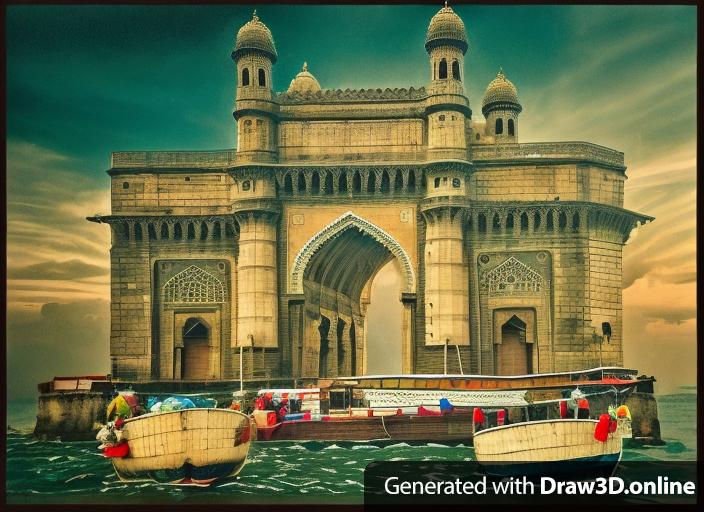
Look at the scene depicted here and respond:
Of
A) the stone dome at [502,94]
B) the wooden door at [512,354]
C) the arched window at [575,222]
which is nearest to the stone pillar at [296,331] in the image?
the wooden door at [512,354]

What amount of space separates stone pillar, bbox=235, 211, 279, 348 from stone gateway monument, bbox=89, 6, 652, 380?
0.13ft

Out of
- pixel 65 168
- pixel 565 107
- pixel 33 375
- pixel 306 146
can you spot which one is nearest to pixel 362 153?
pixel 306 146

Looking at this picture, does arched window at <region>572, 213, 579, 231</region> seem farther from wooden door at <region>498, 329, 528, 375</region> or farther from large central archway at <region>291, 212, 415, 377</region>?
large central archway at <region>291, 212, 415, 377</region>

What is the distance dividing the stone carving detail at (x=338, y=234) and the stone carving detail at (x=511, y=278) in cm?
160

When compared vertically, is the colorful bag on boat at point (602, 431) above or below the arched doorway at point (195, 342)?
below

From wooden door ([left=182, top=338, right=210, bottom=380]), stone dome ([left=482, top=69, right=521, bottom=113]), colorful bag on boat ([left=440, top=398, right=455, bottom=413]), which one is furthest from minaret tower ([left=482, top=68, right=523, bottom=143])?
wooden door ([left=182, top=338, right=210, bottom=380])

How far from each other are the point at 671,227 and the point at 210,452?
898 cm

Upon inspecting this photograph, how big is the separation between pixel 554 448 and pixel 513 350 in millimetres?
6129

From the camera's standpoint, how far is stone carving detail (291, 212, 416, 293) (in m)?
24.2

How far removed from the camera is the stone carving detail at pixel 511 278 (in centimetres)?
2397

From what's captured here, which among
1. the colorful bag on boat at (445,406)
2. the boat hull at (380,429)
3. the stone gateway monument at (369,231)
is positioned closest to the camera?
the boat hull at (380,429)

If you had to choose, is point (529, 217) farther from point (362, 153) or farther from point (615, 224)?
point (362, 153)

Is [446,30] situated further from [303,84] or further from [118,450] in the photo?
[118,450]

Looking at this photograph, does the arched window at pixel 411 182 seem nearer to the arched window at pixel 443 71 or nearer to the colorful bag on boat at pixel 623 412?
the arched window at pixel 443 71
